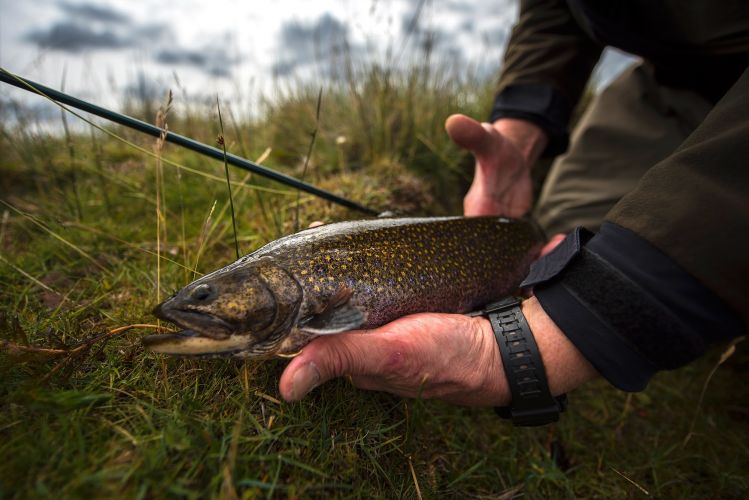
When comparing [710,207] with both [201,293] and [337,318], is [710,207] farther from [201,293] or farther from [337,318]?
[201,293]

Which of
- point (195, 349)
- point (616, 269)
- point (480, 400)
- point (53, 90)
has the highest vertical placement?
point (53, 90)

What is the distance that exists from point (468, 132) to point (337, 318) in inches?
75.6

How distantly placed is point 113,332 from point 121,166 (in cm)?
332

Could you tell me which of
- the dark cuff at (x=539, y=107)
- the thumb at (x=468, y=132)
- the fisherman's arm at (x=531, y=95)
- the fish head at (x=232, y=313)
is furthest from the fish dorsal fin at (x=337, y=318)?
the dark cuff at (x=539, y=107)

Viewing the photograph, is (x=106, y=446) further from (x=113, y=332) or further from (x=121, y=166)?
(x=121, y=166)

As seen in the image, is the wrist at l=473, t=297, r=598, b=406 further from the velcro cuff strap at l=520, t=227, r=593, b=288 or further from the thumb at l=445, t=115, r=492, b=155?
the thumb at l=445, t=115, r=492, b=155

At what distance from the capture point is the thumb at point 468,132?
291 centimetres

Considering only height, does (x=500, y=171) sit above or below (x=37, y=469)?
above

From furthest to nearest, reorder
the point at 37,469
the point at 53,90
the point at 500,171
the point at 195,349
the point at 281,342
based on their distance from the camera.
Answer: the point at 500,171 < the point at 53,90 < the point at 281,342 < the point at 195,349 < the point at 37,469

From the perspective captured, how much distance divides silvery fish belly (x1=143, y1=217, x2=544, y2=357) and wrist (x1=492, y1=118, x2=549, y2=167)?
45.1 inches

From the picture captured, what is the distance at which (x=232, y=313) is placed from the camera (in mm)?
1609

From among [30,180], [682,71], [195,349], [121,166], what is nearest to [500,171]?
[682,71]

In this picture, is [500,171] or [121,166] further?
[121,166]

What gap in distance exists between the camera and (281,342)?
1.73 m
